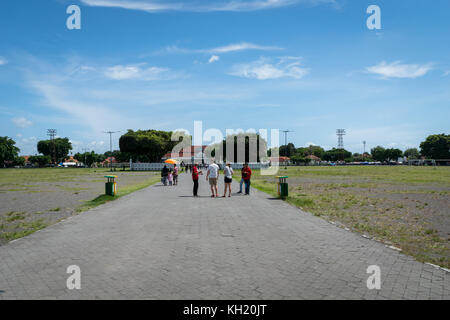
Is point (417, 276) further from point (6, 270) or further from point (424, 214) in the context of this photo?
point (424, 214)

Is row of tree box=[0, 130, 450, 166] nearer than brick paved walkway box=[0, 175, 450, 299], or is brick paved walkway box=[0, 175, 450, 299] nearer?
brick paved walkway box=[0, 175, 450, 299]

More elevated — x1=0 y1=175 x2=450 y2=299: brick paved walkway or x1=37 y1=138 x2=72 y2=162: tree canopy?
x1=37 y1=138 x2=72 y2=162: tree canopy

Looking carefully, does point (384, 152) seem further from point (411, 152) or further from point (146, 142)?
point (146, 142)

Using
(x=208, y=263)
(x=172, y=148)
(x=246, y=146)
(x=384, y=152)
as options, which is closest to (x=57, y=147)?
(x=172, y=148)

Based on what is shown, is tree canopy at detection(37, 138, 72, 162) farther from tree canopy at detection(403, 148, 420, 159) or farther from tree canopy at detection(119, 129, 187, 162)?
tree canopy at detection(403, 148, 420, 159)

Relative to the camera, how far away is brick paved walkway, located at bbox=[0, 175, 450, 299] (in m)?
4.19

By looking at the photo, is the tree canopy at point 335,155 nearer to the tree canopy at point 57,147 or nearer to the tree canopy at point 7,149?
the tree canopy at point 57,147

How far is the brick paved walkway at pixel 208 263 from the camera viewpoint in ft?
13.7

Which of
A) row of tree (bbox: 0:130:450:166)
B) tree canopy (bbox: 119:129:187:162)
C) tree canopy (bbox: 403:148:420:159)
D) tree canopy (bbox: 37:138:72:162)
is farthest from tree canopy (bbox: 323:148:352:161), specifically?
tree canopy (bbox: 37:138:72:162)

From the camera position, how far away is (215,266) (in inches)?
204

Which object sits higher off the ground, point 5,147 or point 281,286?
point 5,147

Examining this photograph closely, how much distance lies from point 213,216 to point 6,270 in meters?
5.86

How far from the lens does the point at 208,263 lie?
5.34 m
